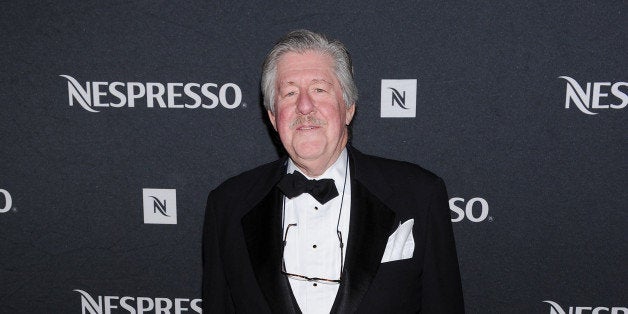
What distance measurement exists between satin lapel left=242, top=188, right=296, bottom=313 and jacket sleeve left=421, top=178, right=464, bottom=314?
0.39m

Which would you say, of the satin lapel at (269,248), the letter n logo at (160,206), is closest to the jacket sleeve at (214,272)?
the satin lapel at (269,248)

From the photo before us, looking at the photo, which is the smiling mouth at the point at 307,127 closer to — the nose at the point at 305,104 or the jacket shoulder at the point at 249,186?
the nose at the point at 305,104

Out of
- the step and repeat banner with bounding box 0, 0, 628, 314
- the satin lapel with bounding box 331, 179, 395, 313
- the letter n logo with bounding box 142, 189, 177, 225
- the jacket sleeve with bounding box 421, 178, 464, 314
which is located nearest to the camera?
the satin lapel with bounding box 331, 179, 395, 313

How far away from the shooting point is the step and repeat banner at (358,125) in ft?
6.11

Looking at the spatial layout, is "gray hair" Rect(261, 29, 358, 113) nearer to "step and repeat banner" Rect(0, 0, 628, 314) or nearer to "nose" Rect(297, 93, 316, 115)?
"nose" Rect(297, 93, 316, 115)

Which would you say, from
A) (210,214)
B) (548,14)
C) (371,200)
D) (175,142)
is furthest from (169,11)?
(548,14)

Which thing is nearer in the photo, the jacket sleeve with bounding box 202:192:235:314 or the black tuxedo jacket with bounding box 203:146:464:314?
the black tuxedo jacket with bounding box 203:146:464:314

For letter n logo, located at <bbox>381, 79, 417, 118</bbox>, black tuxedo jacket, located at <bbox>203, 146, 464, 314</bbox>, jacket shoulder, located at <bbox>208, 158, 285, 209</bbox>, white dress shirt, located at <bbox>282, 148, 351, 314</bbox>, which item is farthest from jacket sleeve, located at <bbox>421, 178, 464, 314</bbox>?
letter n logo, located at <bbox>381, 79, 417, 118</bbox>

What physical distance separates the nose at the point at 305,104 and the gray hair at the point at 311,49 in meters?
0.11

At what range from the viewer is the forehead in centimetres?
133

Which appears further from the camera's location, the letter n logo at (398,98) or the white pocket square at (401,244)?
the letter n logo at (398,98)

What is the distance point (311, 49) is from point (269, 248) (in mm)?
545

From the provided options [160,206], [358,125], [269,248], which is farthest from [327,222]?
[160,206]

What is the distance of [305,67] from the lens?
134 cm
